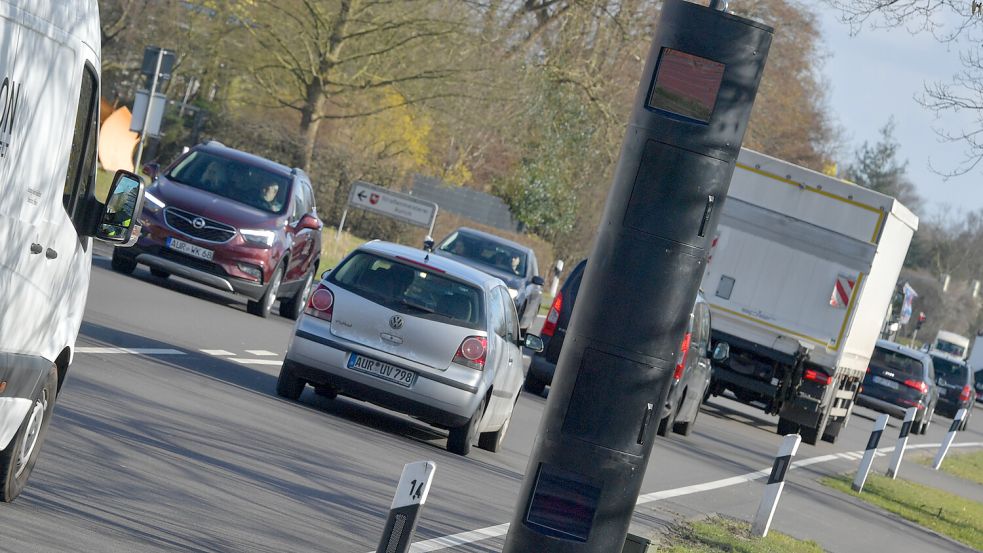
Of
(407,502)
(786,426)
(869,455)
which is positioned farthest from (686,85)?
(786,426)

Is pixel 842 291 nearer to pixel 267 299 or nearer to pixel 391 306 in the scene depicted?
pixel 267 299

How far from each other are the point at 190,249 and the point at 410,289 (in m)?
7.05

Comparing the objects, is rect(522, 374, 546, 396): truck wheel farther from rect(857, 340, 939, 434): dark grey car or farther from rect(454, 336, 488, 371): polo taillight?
rect(857, 340, 939, 434): dark grey car

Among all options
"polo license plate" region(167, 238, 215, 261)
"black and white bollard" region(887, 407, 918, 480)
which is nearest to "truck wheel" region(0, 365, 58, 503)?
"polo license plate" region(167, 238, 215, 261)

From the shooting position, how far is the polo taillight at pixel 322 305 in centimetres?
1350

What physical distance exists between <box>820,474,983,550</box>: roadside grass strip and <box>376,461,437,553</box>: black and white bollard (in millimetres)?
11872

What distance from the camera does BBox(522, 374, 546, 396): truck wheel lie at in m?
21.8

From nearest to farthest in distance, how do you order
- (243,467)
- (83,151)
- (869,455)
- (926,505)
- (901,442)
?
(83,151) → (243,467) → (869,455) → (926,505) → (901,442)

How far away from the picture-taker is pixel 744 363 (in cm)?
2489

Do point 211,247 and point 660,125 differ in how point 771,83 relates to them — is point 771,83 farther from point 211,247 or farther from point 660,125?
point 660,125

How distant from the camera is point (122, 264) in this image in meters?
21.5

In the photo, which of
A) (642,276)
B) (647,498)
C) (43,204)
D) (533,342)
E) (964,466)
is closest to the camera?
(642,276)

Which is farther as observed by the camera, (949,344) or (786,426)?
(949,344)

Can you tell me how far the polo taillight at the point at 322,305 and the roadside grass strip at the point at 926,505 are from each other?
7.33 metres
